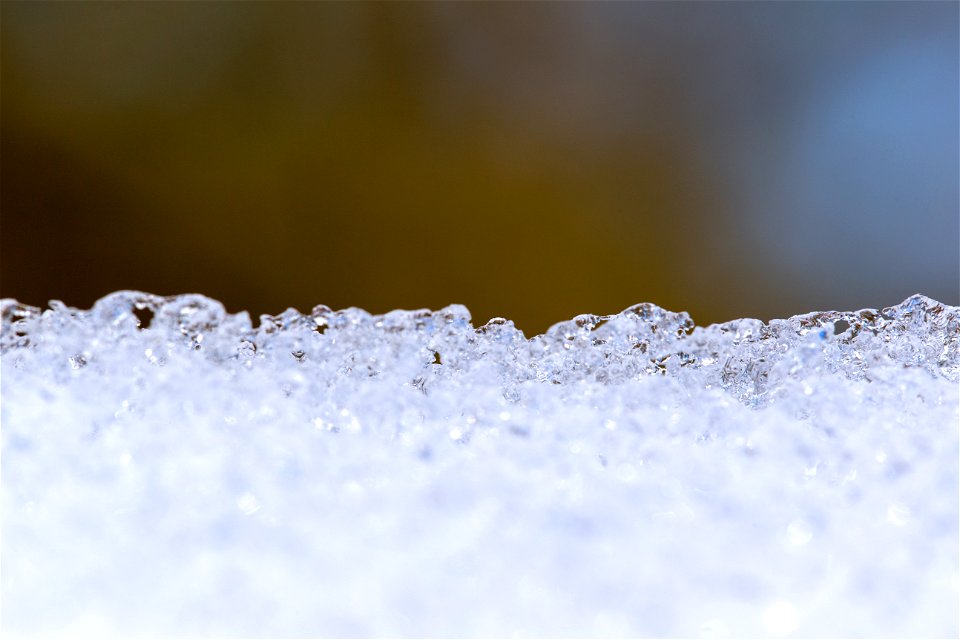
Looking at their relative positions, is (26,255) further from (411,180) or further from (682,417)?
(682,417)

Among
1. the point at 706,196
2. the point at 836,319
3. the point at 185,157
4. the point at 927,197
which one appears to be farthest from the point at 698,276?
the point at 836,319

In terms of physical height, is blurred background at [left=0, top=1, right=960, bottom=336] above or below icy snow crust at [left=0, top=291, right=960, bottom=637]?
above

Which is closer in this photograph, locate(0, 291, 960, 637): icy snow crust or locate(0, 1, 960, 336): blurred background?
locate(0, 291, 960, 637): icy snow crust

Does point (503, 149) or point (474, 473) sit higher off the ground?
point (503, 149)

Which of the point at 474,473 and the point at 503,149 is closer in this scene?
the point at 474,473

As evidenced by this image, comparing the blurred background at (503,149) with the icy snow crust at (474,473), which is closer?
the icy snow crust at (474,473)

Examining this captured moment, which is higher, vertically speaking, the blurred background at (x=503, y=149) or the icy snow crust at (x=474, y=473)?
the blurred background at (x=503, y=149)
